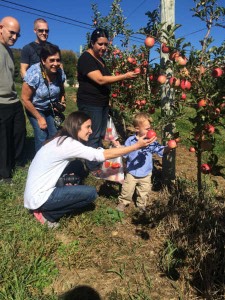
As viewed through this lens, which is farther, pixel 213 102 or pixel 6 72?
pixel 6 72

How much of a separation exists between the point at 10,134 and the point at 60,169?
1.38 metres

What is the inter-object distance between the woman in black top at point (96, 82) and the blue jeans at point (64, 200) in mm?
872

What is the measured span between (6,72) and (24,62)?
325 mm

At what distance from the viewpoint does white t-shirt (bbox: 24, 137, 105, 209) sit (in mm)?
2668

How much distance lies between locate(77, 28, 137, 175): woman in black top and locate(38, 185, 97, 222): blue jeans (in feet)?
2.86

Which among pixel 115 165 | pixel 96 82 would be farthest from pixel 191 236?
pixel 96 82

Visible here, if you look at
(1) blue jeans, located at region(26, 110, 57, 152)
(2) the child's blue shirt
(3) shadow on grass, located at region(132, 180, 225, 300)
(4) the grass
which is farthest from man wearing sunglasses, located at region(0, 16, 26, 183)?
(3) shadow on grass, located at region(132, 180, 225, 300)

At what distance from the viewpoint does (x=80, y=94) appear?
3547mm

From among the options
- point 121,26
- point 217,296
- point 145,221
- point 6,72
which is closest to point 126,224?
point 145,221

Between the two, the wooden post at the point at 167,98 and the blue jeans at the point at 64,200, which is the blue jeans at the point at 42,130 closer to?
the blue jeans at the point at 64,200

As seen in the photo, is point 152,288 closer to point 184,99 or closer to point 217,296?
point 217,296

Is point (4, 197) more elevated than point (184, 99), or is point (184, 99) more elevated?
point (184, 99)

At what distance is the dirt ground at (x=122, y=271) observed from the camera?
2.21 m

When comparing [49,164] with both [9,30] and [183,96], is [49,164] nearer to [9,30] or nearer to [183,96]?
[183,96]
